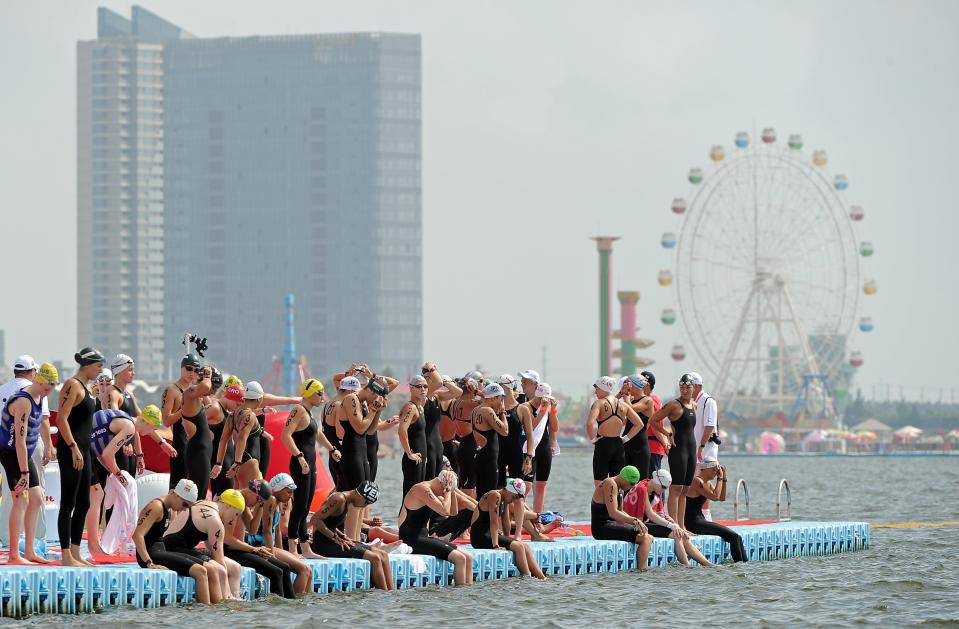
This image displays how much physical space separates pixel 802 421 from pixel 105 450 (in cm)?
13684

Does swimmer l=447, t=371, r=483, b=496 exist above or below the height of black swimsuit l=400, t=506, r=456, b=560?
above

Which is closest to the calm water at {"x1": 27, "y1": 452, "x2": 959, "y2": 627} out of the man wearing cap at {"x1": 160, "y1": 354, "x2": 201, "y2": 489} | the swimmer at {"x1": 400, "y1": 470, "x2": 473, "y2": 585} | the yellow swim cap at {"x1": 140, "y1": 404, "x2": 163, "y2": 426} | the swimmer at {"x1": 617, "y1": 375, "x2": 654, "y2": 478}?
the swimmer at {"x1": 400, "y1": 470, "x2": 473, "y2": 585}

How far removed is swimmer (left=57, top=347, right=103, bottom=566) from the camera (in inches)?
671

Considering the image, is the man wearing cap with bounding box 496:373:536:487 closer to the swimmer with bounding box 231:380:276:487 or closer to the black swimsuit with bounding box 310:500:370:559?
the black swimsuit with bounding box 310:500:370:559

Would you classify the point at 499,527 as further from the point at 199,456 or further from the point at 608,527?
the point at 199,456

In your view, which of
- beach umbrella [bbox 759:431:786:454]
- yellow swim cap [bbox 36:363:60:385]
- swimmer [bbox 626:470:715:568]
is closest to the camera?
yellow swim cap [bbox 36:363:60:385]

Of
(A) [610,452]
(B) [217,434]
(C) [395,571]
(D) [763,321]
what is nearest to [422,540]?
(C) [395,571]

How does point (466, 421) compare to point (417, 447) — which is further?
A: point (466, 421)

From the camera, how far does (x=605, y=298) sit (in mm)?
177125

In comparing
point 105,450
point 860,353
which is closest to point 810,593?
point 105,450

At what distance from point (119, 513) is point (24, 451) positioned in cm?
277

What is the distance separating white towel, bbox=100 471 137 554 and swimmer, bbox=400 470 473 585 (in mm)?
3029

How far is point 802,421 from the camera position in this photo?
151250 millimetres

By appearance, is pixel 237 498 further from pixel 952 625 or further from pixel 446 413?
pixel 952 625
